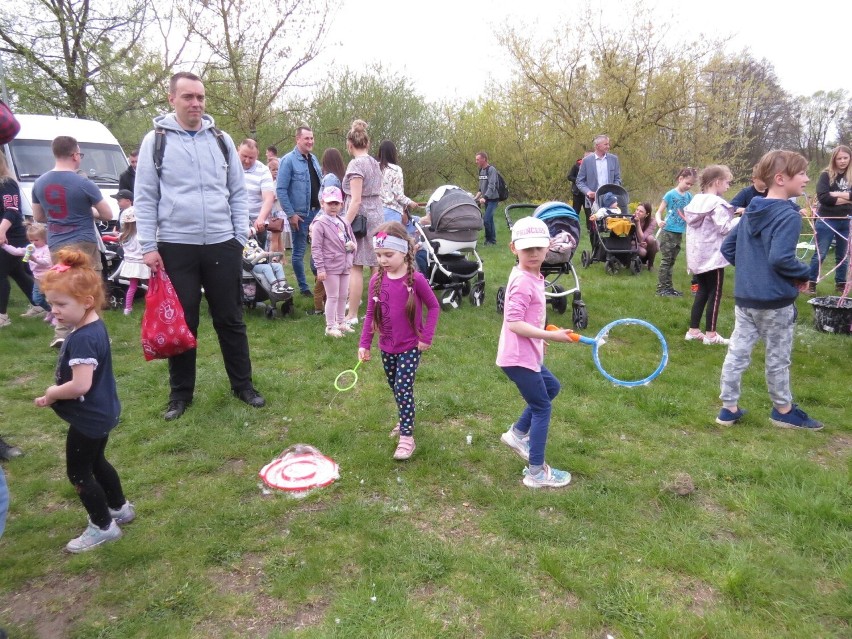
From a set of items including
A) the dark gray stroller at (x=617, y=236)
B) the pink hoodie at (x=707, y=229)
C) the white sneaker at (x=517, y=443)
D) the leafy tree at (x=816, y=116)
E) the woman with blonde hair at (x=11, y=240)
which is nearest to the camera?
the white sneaker at (x=517, y=443)

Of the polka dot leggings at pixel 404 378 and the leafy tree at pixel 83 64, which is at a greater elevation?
the leafy tree at pixel 83 64

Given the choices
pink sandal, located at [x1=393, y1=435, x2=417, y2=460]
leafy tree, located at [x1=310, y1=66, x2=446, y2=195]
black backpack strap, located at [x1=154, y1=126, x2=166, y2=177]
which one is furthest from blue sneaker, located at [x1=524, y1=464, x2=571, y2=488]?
leafy tree, located at [x1=310, y1=66, x2=446, y2=195]

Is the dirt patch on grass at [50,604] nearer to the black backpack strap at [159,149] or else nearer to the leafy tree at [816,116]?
the black backpack strap at [159,149]

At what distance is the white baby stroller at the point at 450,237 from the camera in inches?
273

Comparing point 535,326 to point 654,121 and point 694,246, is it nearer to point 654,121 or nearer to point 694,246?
point 694,246

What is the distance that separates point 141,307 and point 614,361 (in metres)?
6.43

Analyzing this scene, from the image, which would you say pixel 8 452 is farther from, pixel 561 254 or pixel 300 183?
pixel 561 254

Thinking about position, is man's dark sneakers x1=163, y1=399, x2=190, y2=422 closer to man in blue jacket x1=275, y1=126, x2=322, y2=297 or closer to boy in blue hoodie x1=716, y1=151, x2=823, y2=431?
man in blue jacket x1=275, y1=126, x2=322, y2=297

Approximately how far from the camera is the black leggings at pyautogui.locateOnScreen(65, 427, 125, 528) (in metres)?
2.70

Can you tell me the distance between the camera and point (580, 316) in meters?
6.49

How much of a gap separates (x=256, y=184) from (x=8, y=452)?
13.8 feet

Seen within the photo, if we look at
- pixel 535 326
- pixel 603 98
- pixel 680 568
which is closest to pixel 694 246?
pixel 535 326

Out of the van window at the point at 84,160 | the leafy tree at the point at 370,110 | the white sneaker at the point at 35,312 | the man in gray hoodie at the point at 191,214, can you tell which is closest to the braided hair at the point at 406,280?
the man in gray hoodie at the point at 191,214

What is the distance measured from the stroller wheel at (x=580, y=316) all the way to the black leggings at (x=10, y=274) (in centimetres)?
690
